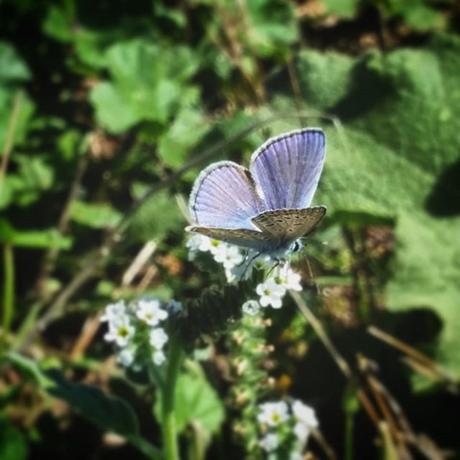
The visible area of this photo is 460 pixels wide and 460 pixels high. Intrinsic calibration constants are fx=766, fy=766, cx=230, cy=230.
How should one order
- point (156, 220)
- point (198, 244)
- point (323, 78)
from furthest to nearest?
point (323, 78)
point (156, 220)
point (198, 244)

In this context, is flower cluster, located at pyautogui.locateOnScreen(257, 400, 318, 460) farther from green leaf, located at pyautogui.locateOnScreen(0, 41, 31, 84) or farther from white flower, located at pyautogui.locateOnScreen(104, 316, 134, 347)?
green leaf, located at pyautogui.locateOnScreen(0, 41, 31, 84)

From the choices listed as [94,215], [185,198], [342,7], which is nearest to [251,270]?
[185,198]

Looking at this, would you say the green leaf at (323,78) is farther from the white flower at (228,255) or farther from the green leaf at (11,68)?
the white flower at (228,255)

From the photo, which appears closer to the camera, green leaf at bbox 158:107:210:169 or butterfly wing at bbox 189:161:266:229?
butterfly wing at bbox 189:161:266:229

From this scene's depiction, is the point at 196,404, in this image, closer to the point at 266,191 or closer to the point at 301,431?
the point at 301,431

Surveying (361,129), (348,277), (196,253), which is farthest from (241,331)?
(361,129)

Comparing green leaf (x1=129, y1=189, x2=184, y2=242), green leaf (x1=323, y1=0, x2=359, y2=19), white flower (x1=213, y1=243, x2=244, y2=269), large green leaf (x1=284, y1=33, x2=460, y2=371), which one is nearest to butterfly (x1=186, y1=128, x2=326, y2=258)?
white flower (x1=213, y1=243, x2=244, y2=269)

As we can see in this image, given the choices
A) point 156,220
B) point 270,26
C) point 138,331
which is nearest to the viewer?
point 138,331
